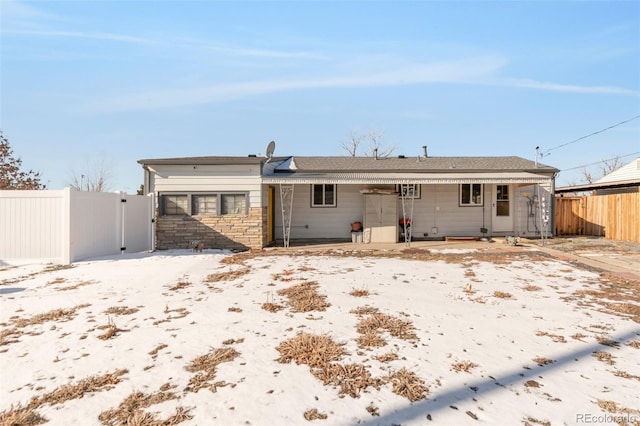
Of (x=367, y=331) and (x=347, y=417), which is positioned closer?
(x=347, y=417)

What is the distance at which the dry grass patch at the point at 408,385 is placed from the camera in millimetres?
2611

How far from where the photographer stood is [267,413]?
2402 millimetres

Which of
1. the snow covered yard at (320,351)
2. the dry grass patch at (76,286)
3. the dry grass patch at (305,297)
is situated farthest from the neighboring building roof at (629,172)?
the dry grass patch at (76,286)

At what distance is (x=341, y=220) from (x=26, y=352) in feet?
38.0

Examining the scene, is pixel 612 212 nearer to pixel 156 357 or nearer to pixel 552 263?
pixel 552 263

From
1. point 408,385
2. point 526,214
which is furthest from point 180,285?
point 526,214

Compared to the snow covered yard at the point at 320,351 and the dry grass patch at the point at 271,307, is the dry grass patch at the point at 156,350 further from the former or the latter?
the dry grass patch at the point at 271,307

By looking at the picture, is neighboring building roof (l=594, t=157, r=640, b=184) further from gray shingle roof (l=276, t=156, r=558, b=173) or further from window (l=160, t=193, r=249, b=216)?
window (l=160, t=193, r=249, b=216)

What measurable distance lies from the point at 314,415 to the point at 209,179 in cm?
1030

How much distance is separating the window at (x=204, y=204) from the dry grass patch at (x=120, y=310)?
6812mm

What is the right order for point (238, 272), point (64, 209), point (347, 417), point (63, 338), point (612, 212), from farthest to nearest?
point (612, 212), point (64, 209), point (238, 272), point (63, 338), point (347, 417)

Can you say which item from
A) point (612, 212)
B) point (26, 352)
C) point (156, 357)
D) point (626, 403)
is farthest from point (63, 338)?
point (612, 212)

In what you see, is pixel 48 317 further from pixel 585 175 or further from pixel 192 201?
pixel 585 175

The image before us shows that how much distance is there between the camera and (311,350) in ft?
11.1
